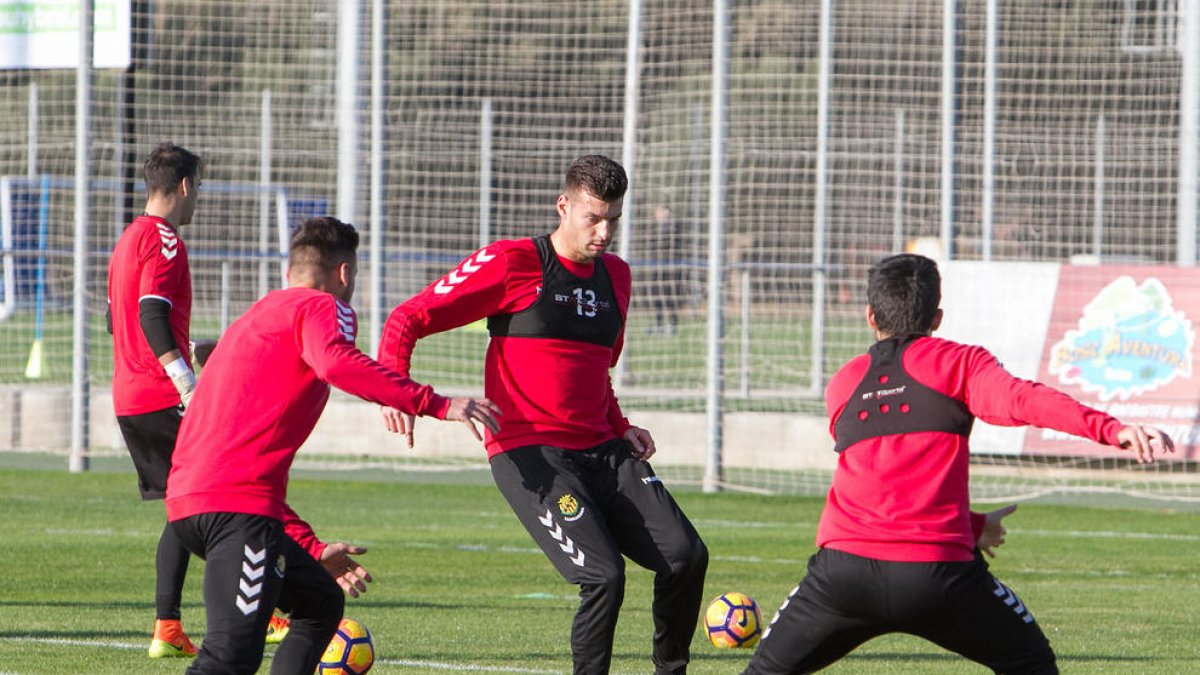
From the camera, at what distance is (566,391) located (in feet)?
23.2

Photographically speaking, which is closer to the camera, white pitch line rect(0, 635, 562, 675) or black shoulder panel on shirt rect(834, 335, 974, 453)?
black shoulder panel on shirt rect(834, 335, 974, 453)

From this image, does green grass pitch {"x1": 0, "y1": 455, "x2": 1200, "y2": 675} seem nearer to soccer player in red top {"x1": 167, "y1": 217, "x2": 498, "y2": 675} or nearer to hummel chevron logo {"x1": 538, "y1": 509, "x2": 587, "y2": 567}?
hummel chevron logo {"x1": 538, "y1": 509, "x2": 587, "y2": 567}

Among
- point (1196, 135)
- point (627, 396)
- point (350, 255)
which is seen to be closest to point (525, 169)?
point (627, 396)

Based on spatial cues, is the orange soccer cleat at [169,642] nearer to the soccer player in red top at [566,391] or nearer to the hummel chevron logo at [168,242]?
the hummel chevron logo at [168,242]

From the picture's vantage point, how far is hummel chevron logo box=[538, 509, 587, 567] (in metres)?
6.77

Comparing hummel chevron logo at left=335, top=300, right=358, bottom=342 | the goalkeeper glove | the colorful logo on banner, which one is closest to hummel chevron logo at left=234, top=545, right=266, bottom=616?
hummel chevron logo at left=335, top=300, right=358, bottom=342

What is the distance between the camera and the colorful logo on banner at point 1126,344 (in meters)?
15.0

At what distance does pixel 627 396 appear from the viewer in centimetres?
1873

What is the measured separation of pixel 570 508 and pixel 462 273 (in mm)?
915

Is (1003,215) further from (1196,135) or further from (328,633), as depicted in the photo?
(328,633)

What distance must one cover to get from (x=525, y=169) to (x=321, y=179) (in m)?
5.72

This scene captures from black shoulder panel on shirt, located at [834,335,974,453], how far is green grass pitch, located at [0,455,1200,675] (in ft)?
8.29

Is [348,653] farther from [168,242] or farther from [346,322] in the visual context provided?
[168,242]

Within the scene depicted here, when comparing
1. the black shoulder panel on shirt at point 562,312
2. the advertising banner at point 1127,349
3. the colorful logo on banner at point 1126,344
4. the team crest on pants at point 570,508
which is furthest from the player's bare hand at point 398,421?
the colorful logo on banner at point 1126,344
